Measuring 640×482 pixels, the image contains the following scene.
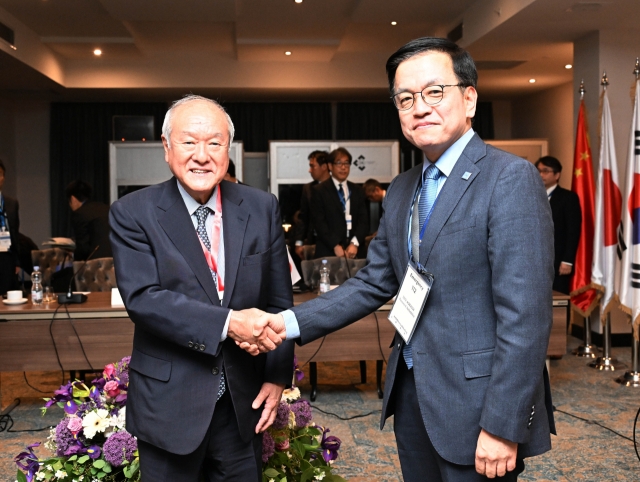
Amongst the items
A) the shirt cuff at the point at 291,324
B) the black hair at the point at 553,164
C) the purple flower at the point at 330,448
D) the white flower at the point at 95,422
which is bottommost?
the purple flower at the point at 330,448

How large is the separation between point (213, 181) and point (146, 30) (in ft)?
25.3

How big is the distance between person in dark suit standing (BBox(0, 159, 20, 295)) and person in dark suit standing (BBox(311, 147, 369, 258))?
8.82ft

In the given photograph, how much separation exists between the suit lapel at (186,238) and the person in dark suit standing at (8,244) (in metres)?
4.44

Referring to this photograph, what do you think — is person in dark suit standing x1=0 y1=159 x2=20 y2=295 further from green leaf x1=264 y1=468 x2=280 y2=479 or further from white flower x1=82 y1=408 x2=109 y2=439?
green leaf x1=264 y1=468 x2=280 y2=479

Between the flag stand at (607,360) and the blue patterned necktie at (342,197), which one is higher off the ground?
the blue patterned necktie at (342,197)

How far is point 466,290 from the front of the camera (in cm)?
157

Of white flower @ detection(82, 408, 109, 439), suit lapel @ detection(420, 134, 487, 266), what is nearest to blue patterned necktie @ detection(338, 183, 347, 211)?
white flower @ detection(82, 408, 109, 439)

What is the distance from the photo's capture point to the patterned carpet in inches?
137

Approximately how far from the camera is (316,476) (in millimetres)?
2578

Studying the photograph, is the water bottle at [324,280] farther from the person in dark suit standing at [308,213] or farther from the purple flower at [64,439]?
the purple flower at [64,439]

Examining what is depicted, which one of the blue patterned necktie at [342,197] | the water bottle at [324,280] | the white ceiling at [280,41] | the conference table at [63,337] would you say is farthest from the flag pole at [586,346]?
the water bottle at [324,280]

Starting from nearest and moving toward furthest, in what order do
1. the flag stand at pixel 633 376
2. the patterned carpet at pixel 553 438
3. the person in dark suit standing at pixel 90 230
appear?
the patterned carpet at pixel 553 438 < the flag stand at pixel 633 376 < the person in dark suit standing at pixel 90 230

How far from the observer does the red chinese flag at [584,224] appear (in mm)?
6066

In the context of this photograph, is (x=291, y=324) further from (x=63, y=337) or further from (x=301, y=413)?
(x=63, y=337)
